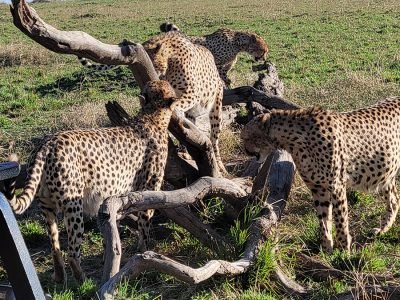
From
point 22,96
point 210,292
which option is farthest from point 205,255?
point 22,96

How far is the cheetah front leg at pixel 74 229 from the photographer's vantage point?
4332 mm

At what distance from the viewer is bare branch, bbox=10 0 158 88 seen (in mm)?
3795

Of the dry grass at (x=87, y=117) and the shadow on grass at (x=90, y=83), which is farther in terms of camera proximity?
the shadow on grass at (x=90, y=83)

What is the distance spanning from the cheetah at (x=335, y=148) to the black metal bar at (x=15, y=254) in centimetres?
339

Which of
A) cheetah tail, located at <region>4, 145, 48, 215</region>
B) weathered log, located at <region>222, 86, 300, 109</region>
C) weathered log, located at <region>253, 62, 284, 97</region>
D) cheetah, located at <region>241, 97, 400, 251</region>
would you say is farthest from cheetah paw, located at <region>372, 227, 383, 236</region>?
weathered log, located at <region>253, 62, 284, 97</region>

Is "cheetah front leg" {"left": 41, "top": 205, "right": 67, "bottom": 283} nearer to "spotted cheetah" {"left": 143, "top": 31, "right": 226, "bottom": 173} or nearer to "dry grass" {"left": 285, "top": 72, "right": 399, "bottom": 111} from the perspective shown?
"spotted cheetah" {"left": 143, "top": 31, "right": 226, "bottom": 173}

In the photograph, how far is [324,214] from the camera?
4.81 m

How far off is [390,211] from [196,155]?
1627 millimetres

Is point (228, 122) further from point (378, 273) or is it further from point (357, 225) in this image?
point (378, 273)

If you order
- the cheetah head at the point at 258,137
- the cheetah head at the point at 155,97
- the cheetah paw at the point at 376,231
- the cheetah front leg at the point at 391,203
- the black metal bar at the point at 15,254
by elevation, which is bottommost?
the cheetah paw at the point at 376,231

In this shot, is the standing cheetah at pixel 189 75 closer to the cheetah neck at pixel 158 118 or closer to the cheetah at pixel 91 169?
the cheetah neck at pixel 158 118

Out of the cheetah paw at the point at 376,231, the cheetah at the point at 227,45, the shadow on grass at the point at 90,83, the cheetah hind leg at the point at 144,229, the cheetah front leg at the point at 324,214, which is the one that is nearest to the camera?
the cheetah front leg at the point at 324,214

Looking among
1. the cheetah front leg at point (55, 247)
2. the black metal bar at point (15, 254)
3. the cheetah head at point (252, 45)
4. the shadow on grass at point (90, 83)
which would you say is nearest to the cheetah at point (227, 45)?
the cheetah head at point (252, 45)

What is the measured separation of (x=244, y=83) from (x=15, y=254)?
8.98 meters
